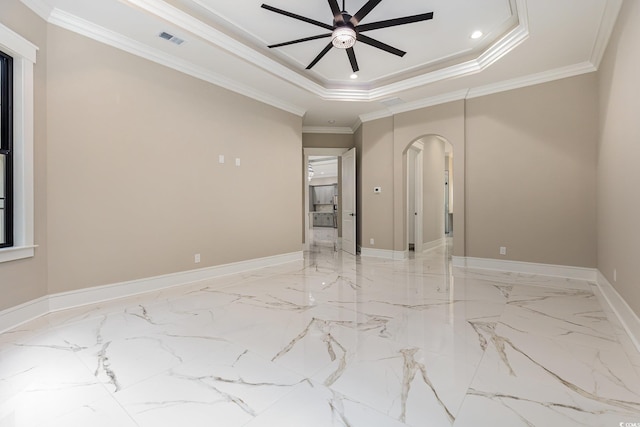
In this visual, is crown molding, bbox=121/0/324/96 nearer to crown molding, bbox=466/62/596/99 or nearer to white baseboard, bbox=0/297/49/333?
crown molding, bbox=466/62/596/99

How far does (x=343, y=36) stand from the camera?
2.91 metres

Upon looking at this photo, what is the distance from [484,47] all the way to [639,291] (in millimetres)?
3318

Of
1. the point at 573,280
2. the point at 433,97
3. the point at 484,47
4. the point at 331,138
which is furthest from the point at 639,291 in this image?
the point at 331,138

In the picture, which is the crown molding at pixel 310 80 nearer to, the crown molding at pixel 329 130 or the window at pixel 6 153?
the window at pixel 6 153

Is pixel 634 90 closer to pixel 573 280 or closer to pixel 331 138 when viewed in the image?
pixel 573 280

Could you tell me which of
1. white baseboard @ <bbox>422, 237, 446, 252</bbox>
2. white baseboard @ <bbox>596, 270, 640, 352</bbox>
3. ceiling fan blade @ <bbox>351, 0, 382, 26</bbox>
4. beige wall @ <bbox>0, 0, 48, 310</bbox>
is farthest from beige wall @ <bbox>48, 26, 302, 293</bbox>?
white baseboard @ <bbox>596, 270, 640, 352</bbox>

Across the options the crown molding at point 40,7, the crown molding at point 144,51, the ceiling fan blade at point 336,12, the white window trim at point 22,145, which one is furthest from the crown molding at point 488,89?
the white window trim at point 22,145

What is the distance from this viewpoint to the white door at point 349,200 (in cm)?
644

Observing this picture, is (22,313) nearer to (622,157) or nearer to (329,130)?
(622,157)

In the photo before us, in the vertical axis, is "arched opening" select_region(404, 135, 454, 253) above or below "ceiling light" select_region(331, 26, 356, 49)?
below

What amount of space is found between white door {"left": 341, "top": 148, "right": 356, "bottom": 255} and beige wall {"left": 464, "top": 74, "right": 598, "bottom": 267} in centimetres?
231

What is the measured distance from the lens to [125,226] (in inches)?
129

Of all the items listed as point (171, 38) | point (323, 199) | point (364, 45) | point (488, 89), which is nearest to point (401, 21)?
point (364, 45)

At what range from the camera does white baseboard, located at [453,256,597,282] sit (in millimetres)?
4008
